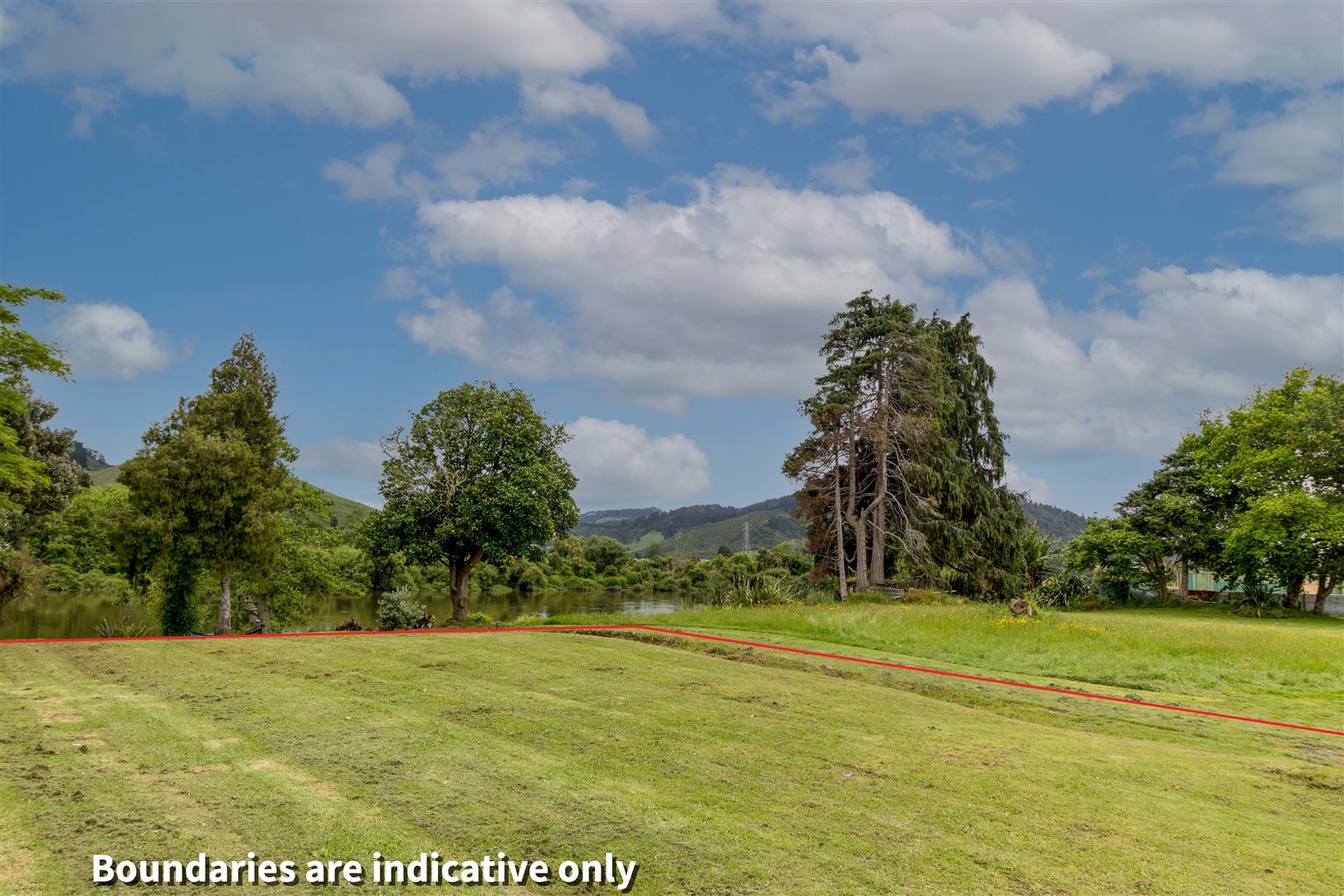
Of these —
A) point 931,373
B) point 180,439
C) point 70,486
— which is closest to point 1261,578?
point 931,373

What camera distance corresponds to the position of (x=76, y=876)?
4125 millimetres

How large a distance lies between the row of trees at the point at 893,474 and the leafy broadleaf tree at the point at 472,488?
10957 millimetres

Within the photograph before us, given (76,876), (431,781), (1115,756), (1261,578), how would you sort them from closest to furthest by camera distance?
(76,876)
(431,781)
(1115,756)
(1261,578)

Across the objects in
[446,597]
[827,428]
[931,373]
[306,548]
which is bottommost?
[446,597]

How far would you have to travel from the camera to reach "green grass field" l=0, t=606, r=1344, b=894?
4.65 metres

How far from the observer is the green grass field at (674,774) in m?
4.65

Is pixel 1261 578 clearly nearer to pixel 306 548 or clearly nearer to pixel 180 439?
pixel 306 548

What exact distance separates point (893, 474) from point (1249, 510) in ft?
63.3

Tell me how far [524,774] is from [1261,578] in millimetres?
43138

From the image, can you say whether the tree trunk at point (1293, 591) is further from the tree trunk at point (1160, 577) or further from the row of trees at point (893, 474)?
the row of trees at point (893, 474)

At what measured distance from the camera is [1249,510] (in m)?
37.2

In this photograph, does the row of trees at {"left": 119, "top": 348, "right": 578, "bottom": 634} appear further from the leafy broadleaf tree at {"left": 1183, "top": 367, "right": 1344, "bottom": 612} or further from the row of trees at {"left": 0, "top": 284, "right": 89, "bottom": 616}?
the leafy broadleaf tree at {"left": 1183, "top": 367, "right": 1344, "bottom": 612}

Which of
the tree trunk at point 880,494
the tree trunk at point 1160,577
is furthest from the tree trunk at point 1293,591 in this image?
the tree trunk at point 880,494

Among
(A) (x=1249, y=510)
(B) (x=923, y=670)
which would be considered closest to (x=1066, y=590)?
(A) (x=1249, y=510)
